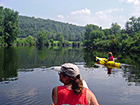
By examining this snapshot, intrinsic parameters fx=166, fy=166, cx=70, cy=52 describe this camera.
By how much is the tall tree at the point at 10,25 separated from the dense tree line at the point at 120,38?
38015mm

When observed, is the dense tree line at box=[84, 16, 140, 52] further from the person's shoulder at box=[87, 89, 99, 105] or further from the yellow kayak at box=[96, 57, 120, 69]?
the person's shoulder at box=[87, 89, 99, 105]

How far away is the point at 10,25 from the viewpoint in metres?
72.1

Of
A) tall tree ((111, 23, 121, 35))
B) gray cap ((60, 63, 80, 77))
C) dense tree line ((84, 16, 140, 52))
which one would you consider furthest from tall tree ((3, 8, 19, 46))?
gray cap ((60, 63, 80, 77))

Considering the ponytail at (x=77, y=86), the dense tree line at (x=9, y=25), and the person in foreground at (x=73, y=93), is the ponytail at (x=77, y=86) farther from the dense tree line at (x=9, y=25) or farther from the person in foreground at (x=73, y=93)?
the dense tree line at (x=9, y=25)

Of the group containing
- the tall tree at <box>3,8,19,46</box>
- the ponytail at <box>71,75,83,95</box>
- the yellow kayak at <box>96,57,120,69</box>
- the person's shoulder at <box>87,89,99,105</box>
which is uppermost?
the tall tree at <box>3,8,19,46</box>

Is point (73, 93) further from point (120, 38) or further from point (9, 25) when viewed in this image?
point (9, 25)

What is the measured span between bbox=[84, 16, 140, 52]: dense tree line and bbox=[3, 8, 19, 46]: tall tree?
3801 centimetres

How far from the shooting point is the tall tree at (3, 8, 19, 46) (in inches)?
2864

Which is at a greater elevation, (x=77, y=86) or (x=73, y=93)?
(x=77, y=86)

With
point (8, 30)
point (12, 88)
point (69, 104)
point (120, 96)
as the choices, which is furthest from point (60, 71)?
point (8, 30)

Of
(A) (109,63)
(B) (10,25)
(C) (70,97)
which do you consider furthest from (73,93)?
(B) (10,25)

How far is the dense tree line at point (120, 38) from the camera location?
51797 mm

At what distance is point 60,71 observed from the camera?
2740 millimetres

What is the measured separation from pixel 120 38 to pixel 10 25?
152 ft
